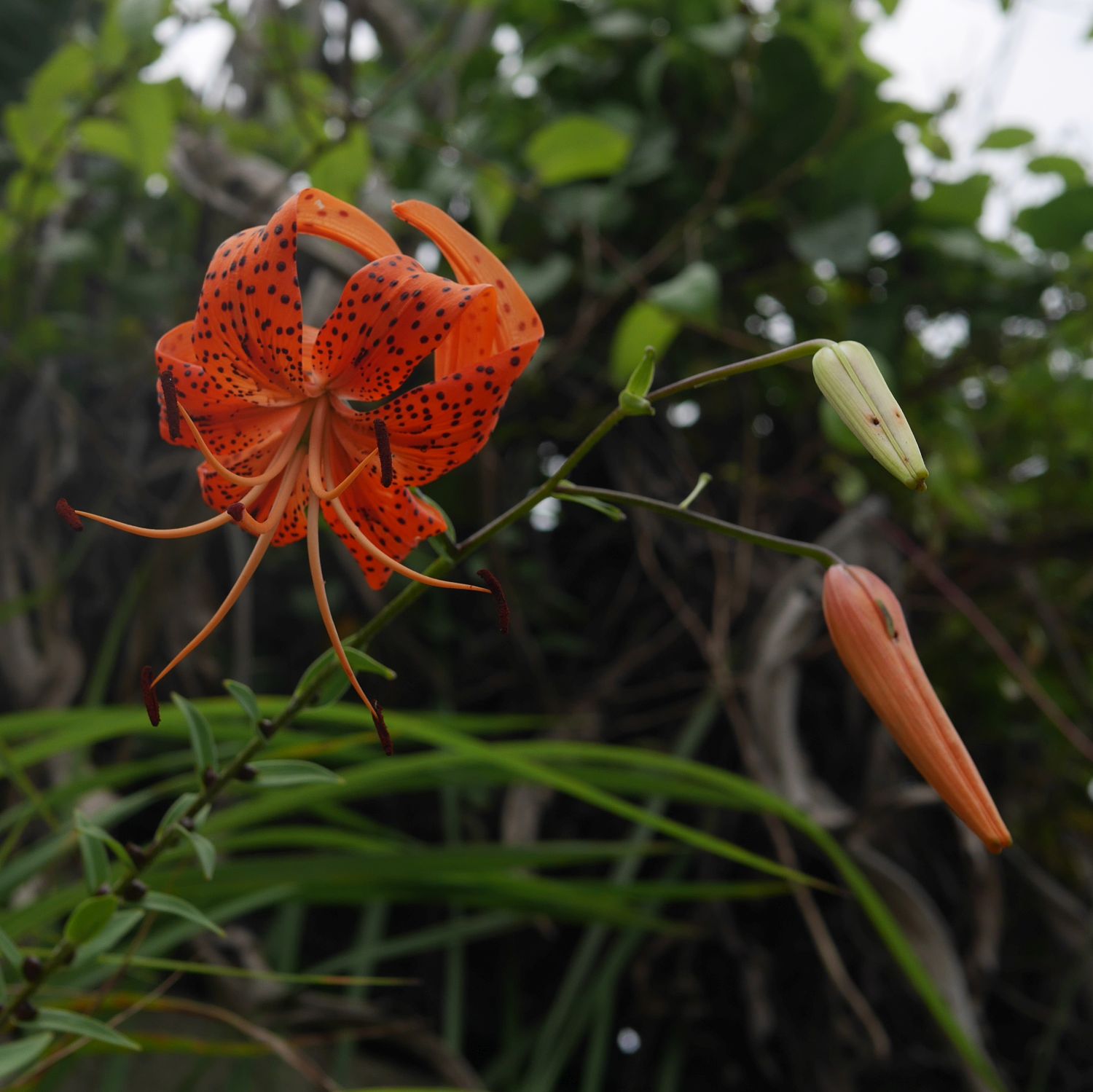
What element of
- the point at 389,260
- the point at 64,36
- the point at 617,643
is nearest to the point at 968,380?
the point at 617,643

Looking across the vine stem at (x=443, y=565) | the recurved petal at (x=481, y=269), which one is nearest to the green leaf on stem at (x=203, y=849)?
the vine stem at (x=443, y=565)

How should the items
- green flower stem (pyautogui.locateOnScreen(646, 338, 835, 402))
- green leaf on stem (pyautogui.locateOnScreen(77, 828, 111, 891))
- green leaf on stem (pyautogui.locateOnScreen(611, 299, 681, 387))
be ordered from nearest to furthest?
green flower stem (pyautogui.locateOnScreen(646, 338, 835, 402)), green leaf on stem (pyautogui.locateOnScreen(77, 828, 111, 891)), green leaf on stem (pyautogui.locateOnScreen(611, 299, 681, 387))

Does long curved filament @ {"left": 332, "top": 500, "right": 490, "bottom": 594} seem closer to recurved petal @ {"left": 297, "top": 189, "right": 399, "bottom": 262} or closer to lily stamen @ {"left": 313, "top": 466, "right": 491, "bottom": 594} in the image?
lily stamen @ {"left": 313, "top": 466, "right": 491, "bottom": 594}

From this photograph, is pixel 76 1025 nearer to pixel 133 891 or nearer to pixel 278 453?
pixel 133 891

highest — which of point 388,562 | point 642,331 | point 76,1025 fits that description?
point 388,562

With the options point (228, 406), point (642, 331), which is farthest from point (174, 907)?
point (642, 331)

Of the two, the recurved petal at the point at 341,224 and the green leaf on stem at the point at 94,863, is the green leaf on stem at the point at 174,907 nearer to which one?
the green leaf on stem at the point at 94,863

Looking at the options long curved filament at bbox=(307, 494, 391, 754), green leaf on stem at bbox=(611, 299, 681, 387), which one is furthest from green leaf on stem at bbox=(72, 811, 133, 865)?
green leaf on stem at bbox=(611, 299, 681, 387)
